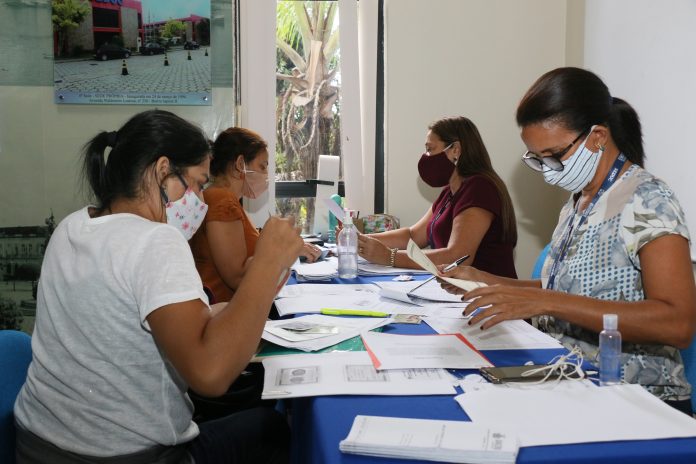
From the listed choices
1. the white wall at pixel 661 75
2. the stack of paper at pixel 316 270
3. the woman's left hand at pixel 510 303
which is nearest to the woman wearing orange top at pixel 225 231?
the stack of paper at pixel 316 270

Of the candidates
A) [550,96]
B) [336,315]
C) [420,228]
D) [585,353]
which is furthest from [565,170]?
[420,228]

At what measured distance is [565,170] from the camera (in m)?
1.52

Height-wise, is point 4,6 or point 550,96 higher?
point 4,6

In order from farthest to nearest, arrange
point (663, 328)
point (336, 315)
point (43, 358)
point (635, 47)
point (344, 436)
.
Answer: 1. point (635, 47)
2. point (336, 315)
3. point (663, 328)
4. point (43, 358)
5. point (344, 436)

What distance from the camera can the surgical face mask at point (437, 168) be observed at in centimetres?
268

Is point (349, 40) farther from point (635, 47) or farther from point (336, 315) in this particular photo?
point (336, 315)

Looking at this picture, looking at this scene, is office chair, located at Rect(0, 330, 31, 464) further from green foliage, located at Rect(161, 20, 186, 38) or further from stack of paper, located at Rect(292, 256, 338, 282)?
green foliage, located at Rect(161, 20, 186, 38)

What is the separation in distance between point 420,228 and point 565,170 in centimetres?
153

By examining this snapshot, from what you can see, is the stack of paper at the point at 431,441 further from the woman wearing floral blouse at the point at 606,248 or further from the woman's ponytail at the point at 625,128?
the woman's ponytail at the point at 625,128

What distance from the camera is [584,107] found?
1.47m

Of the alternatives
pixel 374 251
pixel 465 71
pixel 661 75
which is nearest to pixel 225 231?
pixel 374 251

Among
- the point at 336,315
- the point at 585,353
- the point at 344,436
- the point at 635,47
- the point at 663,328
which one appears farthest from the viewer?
the point at 635,47

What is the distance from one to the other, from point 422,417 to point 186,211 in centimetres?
78

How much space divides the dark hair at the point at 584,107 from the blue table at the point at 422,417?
614 millimetres
